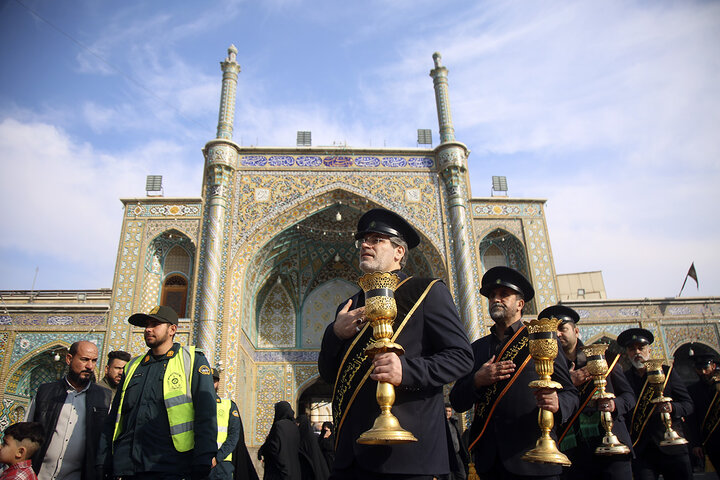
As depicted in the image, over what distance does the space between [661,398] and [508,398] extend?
203 cm

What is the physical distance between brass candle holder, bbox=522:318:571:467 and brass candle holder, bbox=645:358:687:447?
6.46 ft

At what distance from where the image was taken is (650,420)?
4488 millimetres

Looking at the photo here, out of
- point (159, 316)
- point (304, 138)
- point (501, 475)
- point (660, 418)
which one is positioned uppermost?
point (304, 138)

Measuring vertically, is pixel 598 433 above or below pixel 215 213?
below

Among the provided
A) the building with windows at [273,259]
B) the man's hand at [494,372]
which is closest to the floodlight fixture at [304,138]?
the building with windows at [273,259]

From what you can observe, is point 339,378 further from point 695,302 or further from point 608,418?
point 695,302

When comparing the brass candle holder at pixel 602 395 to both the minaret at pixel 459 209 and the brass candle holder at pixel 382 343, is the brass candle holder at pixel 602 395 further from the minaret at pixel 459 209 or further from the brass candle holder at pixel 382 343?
the minaret at pixel 459 209

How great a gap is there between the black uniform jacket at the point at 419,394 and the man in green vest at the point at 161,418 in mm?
1131

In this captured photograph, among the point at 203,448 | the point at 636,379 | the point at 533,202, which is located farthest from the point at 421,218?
the point at 203,448

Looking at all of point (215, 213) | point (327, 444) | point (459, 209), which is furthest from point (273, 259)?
point (327, 444)

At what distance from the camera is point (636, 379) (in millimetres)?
4801

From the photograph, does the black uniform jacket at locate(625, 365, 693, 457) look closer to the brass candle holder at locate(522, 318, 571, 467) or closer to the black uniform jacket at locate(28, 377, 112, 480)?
the brass candle holder at locate(522, 318, 571, 467)

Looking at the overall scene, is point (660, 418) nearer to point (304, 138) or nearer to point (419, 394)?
point (419, 394)

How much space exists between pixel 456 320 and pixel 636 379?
3245mm
